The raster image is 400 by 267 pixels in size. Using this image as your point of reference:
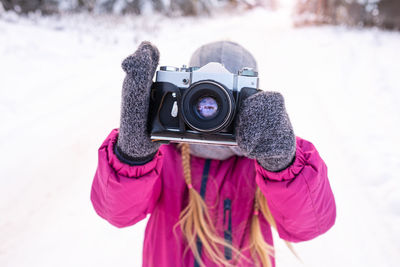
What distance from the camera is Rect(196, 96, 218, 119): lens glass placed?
0.68 m

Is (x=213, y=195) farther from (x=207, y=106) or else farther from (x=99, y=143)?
(x=99, y=143)

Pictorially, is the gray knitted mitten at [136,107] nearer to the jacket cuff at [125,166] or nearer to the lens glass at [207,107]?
the jacket cuff at [125,166]

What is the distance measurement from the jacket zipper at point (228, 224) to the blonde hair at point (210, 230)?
0.01 metres

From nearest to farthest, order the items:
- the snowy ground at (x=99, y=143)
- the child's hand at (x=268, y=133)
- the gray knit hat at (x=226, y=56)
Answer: the child's hand at (x=268, y=133) < the gray knit hat at (x=226, y=56) < the snowy ground at (x=99, y=143)

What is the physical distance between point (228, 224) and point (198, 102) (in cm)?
47

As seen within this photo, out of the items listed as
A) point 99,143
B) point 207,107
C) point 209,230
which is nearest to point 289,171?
point 207,107

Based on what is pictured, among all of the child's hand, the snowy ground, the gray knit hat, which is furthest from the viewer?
the snowy ground

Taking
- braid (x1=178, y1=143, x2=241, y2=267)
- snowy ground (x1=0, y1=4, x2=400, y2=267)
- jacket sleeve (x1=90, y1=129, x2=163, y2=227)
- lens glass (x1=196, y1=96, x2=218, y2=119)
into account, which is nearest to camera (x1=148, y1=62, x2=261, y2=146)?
lens glass (x1=196, y1=96, x2=218, y2=119)

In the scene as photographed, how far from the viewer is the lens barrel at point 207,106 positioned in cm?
66

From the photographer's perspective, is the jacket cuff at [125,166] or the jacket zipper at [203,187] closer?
the jacket cuff at [125,166]

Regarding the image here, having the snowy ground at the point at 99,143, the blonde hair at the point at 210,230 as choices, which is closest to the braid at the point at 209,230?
the blonde hair at the point at 210,230

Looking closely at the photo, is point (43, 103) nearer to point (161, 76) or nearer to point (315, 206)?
point (161, 76)

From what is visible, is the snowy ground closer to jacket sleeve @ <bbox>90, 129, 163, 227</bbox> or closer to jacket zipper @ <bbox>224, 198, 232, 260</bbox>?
jacket zipper @ <bbox>224, 198, 232, 260</bbox>

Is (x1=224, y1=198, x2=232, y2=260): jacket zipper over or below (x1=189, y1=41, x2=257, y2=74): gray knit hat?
below
